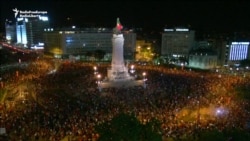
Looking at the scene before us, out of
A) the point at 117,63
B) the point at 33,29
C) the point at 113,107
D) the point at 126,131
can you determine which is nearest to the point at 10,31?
the point at 33,29

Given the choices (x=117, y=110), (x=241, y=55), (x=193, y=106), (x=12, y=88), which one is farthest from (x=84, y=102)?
(x=241, y=55)

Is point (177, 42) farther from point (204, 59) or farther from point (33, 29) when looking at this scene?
point (33, 29)

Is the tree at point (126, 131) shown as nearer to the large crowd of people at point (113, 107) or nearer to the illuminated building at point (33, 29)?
the large crowd of people at point (113, 107)

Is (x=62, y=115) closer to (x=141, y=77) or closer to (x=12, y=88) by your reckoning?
(x=12, y=88)

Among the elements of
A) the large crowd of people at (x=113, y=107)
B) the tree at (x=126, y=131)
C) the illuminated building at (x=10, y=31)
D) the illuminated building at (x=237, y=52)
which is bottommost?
the large crowd of people at (x=113, y=107)

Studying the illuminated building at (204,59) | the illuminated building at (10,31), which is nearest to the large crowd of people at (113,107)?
the illuminated building at (204,59)

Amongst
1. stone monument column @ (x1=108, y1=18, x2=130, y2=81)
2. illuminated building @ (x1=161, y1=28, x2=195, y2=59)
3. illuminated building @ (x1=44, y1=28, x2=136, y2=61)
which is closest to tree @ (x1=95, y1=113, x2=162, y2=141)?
stone monument column @ (x1=108, y1=18, x2=130, y2=81)
